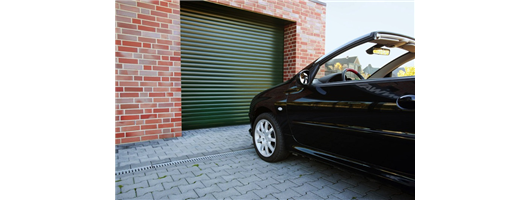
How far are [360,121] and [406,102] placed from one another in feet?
1.51

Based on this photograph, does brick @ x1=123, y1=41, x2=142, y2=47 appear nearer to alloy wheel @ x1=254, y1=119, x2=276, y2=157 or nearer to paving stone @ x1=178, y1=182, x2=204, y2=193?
alloy wheel @ x1=254, y1=119, x2=276, y2=157

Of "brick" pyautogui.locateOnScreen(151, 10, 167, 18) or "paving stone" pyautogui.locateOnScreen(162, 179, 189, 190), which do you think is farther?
"brick" pyautogui.locateOnScreen(151, 10, 167, 18)

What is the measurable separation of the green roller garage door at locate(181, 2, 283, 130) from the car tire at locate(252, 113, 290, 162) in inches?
95.4

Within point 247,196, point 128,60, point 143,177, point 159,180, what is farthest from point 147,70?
point 247,196

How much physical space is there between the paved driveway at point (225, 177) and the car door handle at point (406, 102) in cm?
100

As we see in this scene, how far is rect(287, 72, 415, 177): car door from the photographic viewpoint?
2.22 m

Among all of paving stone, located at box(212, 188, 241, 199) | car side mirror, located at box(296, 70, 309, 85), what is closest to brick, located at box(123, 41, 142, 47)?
car side mirror, located at box(296, 70, 309, 85)

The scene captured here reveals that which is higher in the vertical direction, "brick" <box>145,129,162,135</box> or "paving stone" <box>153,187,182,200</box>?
"brick" <box>145,129,162,135</box>

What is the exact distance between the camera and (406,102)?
2.20m

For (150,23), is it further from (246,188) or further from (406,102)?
(406,102)

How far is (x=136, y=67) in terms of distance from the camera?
4656 millimetres

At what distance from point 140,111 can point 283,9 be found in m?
3.96
